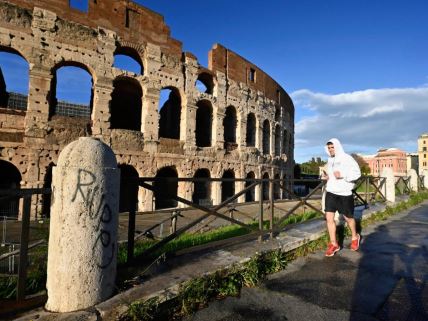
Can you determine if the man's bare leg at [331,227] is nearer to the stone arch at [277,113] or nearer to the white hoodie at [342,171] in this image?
the white hoodie at [342,171]

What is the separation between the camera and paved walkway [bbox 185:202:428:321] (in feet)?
8.09

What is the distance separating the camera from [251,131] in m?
21.6

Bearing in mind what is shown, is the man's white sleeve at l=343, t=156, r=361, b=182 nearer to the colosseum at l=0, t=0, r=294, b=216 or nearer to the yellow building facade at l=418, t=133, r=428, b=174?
the colosseum at l=0, t=0, r=294, b=216

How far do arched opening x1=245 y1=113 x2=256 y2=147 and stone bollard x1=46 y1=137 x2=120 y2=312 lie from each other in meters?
19.4

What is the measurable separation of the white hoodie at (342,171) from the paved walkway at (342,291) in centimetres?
98

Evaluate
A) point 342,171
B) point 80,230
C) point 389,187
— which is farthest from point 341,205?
point 389,187

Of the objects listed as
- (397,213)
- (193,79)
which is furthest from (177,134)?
(397,213)

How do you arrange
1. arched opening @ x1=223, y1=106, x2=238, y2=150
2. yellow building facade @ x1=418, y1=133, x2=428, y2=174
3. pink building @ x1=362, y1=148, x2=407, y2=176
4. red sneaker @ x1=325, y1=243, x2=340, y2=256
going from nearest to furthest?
red sneaker @ x1=325, y1=243, x2=340, y2=256 → arched opening @ x1=223, y1=106, x2=238, y2=150 → pink building @ x1=362, y1=148, x2=407, y2=176 → yellow building facade @ x1=418, y1=133, x2=428, y2=174

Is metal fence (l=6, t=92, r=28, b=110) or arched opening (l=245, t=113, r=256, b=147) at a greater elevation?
metal fence (l=6, t=92, r=28, b=110)

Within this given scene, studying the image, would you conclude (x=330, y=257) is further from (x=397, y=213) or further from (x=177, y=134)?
(x=177, y=134)

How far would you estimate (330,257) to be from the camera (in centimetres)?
411

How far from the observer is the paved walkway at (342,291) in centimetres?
246

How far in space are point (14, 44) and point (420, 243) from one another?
572 inches

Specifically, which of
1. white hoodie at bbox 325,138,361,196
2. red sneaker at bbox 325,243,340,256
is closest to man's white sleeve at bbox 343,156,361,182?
white hoodie at bbox 325,138,361,196
